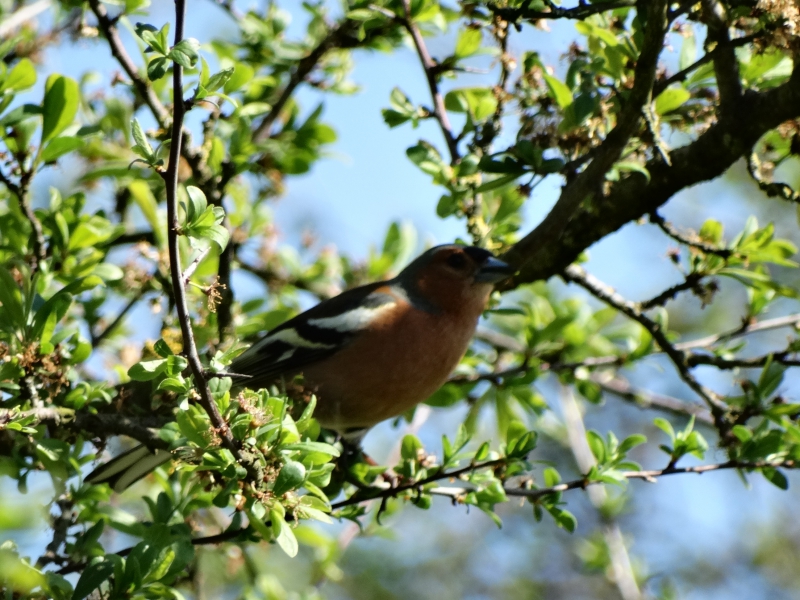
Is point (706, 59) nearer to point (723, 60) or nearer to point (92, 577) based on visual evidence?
point (723, 60)

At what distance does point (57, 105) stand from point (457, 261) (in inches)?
90.3

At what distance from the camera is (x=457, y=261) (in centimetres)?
509

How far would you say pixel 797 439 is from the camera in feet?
11.6

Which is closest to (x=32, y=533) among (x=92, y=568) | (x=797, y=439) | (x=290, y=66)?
(x=92, y=568)

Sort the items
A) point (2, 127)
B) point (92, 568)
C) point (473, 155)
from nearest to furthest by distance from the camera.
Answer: point (92, 568) → point (2, 127) → point (473, 155)

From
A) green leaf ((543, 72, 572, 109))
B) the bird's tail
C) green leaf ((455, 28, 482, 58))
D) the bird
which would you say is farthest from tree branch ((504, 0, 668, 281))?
the bird's tail

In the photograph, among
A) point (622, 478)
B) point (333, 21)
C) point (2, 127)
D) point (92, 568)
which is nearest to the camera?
point (92, 568)

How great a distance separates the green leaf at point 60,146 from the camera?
12.3 ft

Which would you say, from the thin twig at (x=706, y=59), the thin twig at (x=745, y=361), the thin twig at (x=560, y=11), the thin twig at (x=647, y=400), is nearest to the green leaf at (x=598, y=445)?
the thin twig at (x=745, y=361)

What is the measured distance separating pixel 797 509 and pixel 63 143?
30.3 feet

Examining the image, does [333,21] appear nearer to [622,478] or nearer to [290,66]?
[290,66]

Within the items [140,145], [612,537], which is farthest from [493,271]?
[140,145]

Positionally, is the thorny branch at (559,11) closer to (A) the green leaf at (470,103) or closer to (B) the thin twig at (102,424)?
(A) the green leaf at (470,103)

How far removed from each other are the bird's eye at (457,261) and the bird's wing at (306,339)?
388 millimetres
